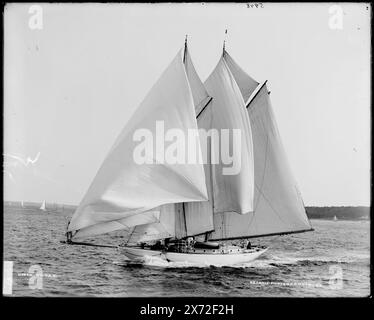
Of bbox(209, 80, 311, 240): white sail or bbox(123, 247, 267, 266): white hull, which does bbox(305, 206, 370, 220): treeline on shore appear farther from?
bbox(123, 247, 267, 266): white hull

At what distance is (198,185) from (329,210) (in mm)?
1217

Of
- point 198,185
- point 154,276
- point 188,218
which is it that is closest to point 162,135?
point 198,185

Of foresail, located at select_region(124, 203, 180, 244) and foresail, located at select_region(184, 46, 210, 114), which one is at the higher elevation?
foresail, located at select_region(184, 46, 210, 114)

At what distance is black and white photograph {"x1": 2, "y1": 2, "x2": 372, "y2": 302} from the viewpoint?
224 inches

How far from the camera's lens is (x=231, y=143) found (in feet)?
19.4

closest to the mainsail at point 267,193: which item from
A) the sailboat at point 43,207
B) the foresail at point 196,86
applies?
the foresail at point 196,86

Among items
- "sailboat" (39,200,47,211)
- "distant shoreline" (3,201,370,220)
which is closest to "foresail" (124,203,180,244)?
"distant shoreline" (3,201,370,220)

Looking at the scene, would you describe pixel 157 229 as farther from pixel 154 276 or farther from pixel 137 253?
pixel 154 276

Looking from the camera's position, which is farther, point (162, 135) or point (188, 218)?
point (188, 218)

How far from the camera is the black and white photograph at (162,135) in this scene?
5.70 metres

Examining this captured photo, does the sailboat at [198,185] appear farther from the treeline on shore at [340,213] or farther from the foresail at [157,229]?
the treeline on shore at [340,213]

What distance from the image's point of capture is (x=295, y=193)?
622 centimetres

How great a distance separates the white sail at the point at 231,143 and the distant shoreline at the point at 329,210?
0.62 m

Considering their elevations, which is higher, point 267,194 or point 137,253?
point 267,194
